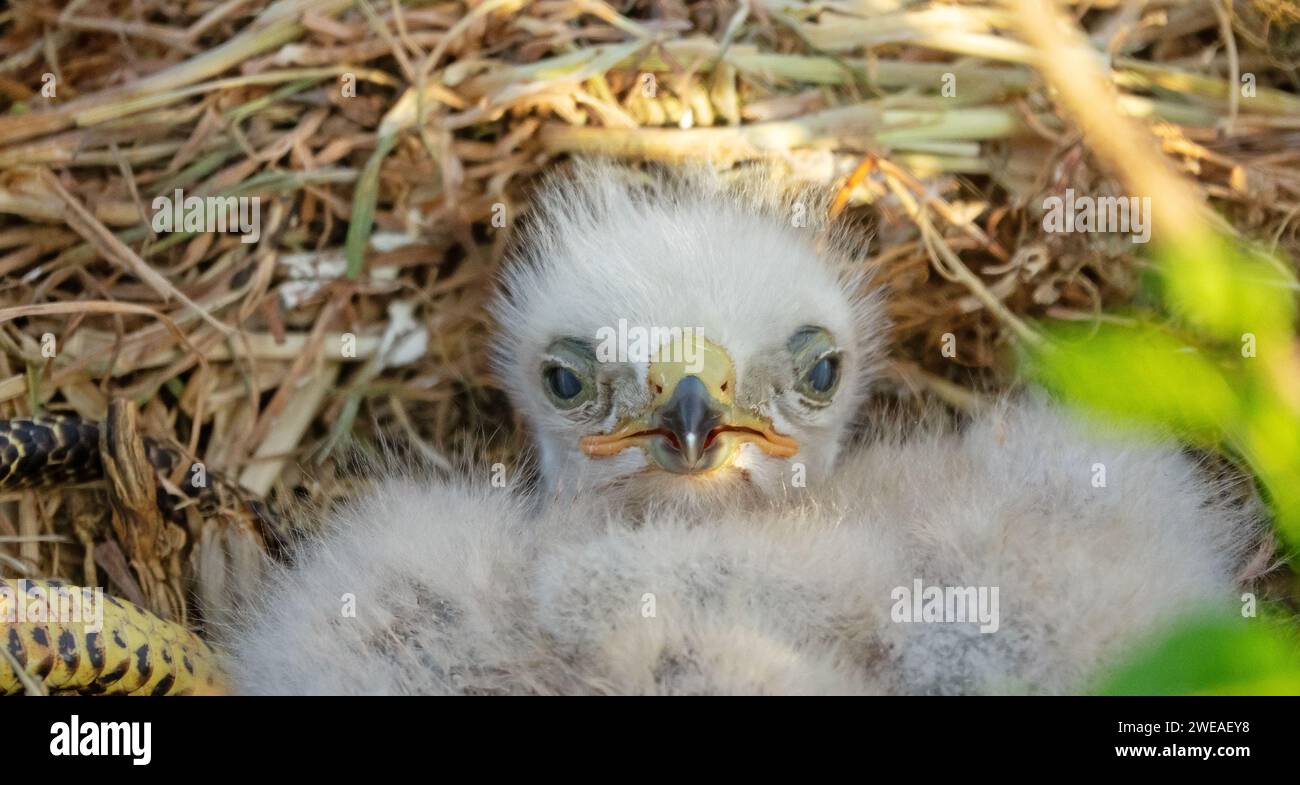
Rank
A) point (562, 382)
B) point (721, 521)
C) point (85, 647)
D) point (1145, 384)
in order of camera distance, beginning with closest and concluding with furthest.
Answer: point (1145, 384) → point (85, 647) → point (721, 521) → point (562, 382)

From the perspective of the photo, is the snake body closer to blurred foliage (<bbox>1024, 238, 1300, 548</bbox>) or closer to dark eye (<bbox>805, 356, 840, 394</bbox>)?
dark eye (<bbox>805, 356, 840, 394</bbox>)

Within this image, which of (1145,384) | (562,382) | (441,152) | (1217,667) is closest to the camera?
(1217,667)

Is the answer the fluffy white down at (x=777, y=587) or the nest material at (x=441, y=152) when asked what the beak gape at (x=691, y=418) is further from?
the nest material at (x=441, y=152)

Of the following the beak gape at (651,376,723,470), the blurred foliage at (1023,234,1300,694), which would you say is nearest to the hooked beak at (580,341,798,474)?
the beak gape at (651,376,723,470)

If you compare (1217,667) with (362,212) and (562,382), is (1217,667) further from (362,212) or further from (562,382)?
(362,212)

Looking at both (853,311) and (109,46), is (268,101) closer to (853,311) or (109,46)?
(109,46)

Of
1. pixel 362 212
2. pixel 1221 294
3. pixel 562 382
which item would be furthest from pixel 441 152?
pixel 1221 294
